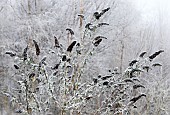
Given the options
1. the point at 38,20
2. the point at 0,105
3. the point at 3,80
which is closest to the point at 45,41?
the point at 38,20

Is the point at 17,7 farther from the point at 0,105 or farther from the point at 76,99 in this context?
the point at 76,99

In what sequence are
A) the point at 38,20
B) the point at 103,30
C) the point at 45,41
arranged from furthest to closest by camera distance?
the point at 103,30 < the point at 45,41 < the point at 38,20

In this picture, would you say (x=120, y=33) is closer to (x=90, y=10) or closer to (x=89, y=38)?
(x=90, y=10)

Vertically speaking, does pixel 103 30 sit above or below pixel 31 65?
above

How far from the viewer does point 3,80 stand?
374 inches

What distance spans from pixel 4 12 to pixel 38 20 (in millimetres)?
1407

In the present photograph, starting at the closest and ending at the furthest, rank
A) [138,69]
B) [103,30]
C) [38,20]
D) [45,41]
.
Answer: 1. [138,69]
2. [38,20]
3. [45,41]
4. [103,30]

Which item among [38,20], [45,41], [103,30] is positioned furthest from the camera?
[103,30]

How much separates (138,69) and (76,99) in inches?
27.5

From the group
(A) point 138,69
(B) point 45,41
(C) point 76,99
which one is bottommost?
(C) point 76,99

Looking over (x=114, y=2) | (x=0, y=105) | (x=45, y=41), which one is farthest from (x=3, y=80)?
(x=114, y=2)

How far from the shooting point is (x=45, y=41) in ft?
27.8

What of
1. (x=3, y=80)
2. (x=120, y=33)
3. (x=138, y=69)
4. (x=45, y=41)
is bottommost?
(x=138, y=69)

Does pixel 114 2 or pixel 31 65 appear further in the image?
pixel 114 2
